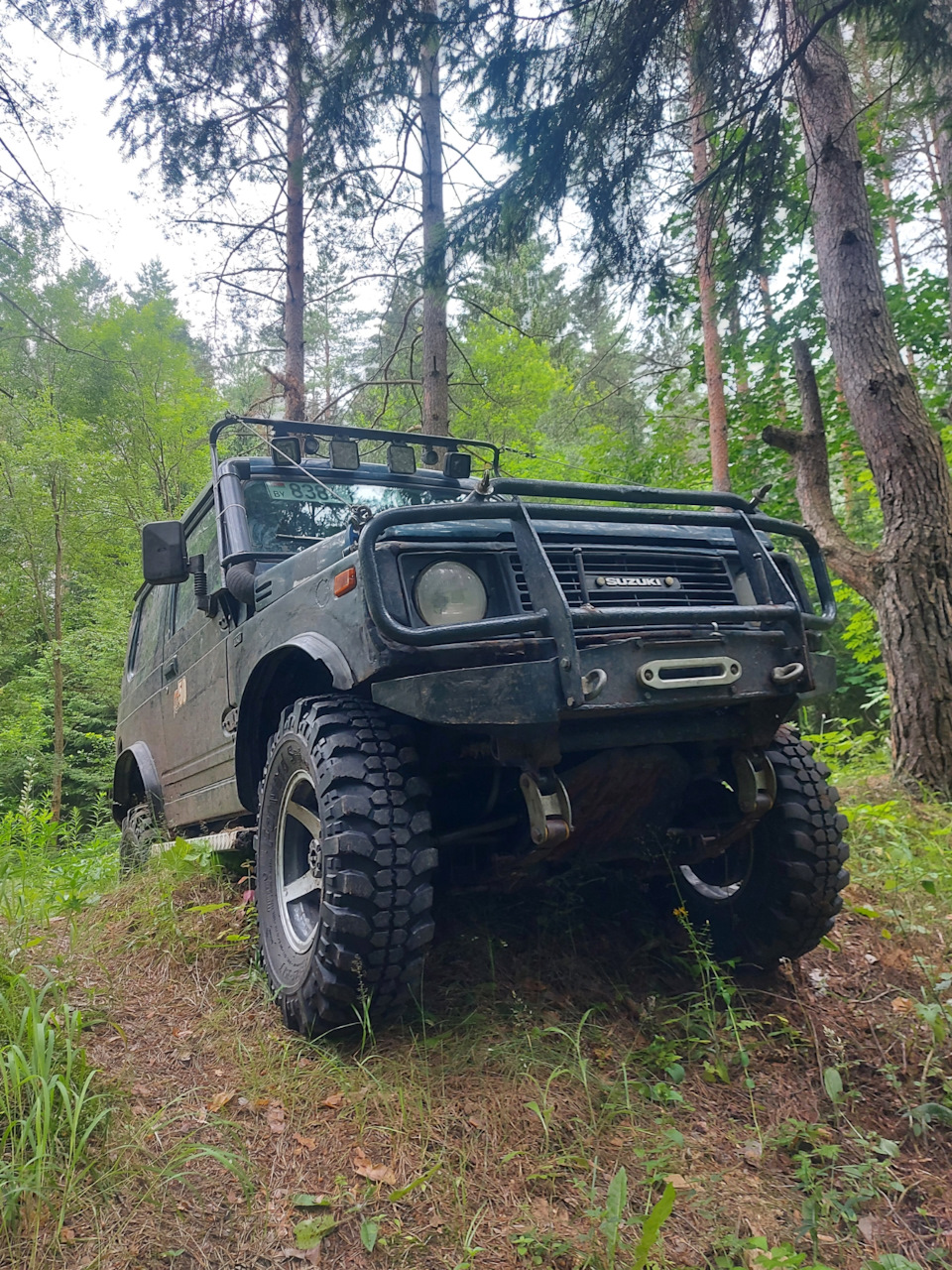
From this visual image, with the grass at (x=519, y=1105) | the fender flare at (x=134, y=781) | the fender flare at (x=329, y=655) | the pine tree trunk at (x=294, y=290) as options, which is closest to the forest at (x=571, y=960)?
the grass at (x=519, y=1105)

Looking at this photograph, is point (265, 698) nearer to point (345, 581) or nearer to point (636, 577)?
point (345, 581)

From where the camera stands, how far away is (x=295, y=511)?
3889 millimetres

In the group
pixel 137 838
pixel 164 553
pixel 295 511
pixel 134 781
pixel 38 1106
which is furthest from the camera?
pixel 134 781

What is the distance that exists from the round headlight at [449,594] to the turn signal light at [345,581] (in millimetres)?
188

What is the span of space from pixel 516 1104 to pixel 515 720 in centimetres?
108

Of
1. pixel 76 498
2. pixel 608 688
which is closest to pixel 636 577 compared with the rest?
pixel 608 688

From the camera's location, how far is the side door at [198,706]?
3.70 metres

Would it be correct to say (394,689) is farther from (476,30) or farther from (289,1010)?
(476,30)

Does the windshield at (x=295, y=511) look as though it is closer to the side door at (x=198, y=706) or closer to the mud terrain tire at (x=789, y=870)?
the side door at (x=198, y=706)

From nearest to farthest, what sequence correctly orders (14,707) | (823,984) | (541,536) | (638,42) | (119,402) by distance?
(541,536) → (823,984) → (638,42) → (14,707) → (119,402)

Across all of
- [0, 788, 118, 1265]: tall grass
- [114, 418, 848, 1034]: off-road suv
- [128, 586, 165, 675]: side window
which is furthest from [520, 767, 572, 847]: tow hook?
[128, 586, 165, 675]: side window

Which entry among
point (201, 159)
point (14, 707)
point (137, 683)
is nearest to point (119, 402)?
point (14, 707)

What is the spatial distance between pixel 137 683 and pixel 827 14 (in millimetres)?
5336

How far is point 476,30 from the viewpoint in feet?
12.4
